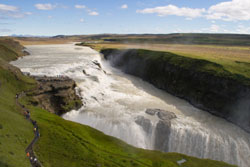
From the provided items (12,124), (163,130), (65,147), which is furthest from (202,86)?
(12,124)

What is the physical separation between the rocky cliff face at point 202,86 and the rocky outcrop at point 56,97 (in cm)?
3081

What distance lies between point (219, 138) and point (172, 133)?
8560mm

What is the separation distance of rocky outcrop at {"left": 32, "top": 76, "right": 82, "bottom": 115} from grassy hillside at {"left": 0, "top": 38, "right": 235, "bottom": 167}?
7.65m

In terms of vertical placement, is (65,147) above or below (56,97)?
below

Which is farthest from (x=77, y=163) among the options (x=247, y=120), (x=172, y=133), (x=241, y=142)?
(x=247, y=120)

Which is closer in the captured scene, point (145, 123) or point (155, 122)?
point (145, 123)

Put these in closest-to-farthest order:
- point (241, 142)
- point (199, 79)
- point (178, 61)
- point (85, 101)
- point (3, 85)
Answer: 1. point (241, 142)
2. point (3, 85)
3. point (85, 101)
4. point (199, 79)
5. point (178, 61)

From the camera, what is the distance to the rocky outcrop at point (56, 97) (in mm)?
42088

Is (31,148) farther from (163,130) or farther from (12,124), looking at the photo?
(163,130)

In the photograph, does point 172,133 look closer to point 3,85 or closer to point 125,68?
point 3,85

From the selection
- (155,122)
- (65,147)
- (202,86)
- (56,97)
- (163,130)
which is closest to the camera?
(65,147)

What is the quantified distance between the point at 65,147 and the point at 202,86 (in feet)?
136

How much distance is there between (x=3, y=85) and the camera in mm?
39656

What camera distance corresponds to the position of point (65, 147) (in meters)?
25.0
